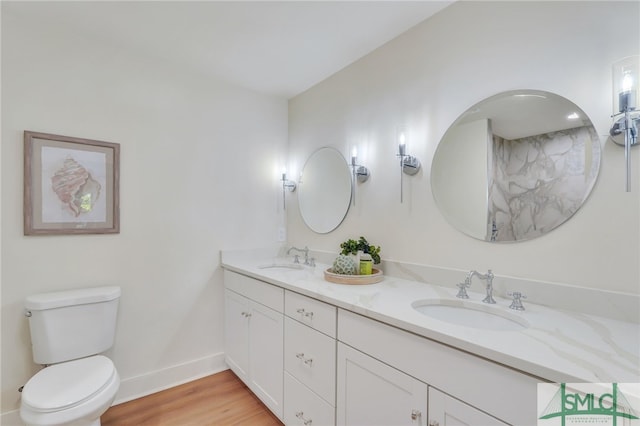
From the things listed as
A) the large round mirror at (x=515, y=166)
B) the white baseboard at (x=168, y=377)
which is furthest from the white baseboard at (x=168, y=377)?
the large round mirror at (x=515, y=166)

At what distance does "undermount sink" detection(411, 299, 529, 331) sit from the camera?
1.17 m

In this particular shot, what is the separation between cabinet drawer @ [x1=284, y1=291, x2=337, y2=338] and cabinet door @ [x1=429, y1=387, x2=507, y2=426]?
51cm

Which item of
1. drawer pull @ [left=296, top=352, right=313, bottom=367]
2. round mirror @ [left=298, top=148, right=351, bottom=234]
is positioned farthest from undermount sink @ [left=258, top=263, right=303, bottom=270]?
drawer pull @ [left=296, top=352, right=313, bottom=367]

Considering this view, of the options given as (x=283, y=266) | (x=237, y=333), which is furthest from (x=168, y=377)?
(x=283, y=266)

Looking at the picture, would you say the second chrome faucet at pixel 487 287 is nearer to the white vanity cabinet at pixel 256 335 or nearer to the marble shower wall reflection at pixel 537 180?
the marble shower wall reflection at pixel 537 180

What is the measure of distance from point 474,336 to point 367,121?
155 centimetres

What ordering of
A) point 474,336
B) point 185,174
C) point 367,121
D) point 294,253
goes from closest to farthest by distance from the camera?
point 474,336 → point 367,121 → point 185,174 → point 294,253

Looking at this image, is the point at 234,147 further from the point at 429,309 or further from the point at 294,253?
the point at 429,309

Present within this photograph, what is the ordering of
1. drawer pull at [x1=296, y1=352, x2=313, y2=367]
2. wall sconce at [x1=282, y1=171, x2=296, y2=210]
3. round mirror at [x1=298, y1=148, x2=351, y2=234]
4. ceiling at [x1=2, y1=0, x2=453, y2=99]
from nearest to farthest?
drawer pull at [x1=296, y1=352, x2=313, y2=367]
ceiling at [x1=2, y1=0, x2=453, y2=99]
round mirror at [x1=298, y1=148, x2=351, y2=234]
wall sconce at [x1=282, y1=171, x2=296, y2=210]

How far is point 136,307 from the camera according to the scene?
207 cm

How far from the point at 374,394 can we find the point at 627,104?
1.42 metres

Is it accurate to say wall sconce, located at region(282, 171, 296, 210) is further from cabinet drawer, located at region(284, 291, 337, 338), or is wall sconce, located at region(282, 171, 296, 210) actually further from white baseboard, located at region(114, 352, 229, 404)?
white baseboard, located at region(114, 352, 229, 404)

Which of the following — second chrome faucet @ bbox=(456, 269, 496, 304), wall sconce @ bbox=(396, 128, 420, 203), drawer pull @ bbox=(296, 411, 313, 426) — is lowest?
drawer pull @ bbox=(296, 411, 313, 426)

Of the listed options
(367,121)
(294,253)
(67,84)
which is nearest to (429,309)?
(367,121)
